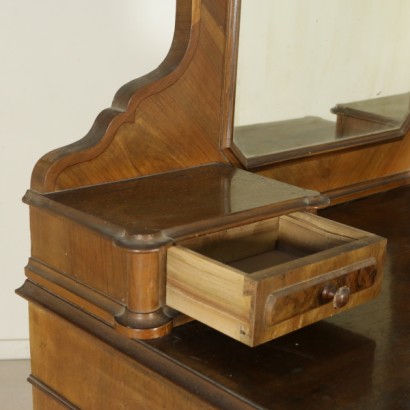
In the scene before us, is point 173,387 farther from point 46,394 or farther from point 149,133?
point 149,133

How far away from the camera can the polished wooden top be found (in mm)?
1158

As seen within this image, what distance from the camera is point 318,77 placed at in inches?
64.2

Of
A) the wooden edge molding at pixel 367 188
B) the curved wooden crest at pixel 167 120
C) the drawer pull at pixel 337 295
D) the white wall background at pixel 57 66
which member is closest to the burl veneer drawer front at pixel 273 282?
the drawer pull at pixel 337 295

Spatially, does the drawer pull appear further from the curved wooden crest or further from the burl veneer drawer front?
the curved wooden crest

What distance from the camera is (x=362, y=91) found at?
68.1 inches

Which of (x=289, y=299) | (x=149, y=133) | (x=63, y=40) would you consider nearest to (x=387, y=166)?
(x=149, y=133)

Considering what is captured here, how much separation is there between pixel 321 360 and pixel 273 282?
14 cm

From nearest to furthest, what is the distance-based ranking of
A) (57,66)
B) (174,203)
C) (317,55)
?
(174,203) → (317,55) → (57,66)

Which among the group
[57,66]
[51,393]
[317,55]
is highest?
[317,55]

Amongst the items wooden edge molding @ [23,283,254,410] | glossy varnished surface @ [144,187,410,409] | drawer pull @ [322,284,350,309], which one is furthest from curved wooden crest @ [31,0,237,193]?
drawer pull @ [322,284,350,309]

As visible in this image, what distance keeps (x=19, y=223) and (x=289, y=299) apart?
1.55m

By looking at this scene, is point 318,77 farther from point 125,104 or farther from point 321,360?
point 321,360

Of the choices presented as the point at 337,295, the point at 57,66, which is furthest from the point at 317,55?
the point at 57,66

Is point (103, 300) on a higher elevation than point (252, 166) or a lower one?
lower
